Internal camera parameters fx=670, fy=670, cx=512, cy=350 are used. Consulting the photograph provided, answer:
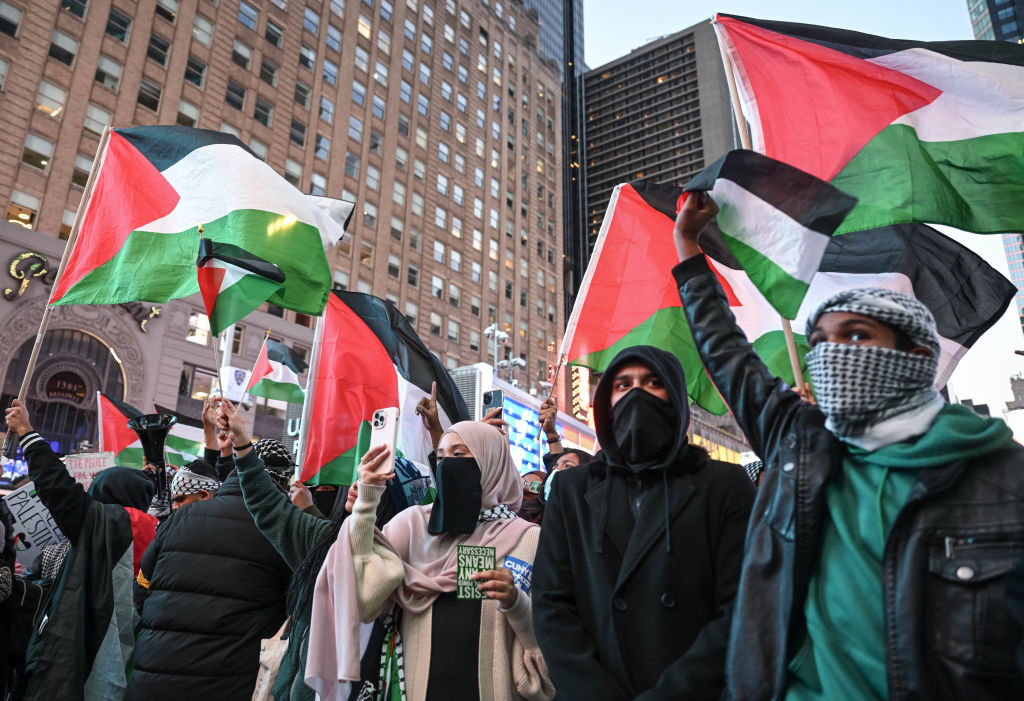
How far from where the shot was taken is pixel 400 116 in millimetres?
45594

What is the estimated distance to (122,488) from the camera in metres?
5.42

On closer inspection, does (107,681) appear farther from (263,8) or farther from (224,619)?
(263,8)

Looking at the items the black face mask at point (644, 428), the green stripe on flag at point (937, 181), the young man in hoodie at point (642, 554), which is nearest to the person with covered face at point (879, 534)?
the young man in hoodie at point (642, 554)

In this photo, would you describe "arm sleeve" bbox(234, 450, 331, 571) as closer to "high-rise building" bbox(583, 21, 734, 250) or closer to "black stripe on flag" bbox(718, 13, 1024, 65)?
"black stripe on flag" bbox(718, 13, 1024, 65)

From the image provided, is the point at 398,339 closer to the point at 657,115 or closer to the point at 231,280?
the point at 231,280

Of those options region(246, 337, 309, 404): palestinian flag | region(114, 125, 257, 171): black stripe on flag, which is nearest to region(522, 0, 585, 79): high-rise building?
region(246, 337, 309, 404): palestinian flag

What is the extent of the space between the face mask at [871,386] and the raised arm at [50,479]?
14.9 feet

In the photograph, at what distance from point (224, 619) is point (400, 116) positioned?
45.7 metres

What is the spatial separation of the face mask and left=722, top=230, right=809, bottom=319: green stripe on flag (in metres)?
1.46

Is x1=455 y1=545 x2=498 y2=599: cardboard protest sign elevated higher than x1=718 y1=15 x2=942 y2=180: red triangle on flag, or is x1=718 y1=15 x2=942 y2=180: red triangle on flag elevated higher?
x1=718 y1=15 x2=942 y2=180: red triangle on flag

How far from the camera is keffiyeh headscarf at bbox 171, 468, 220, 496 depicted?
5.04 m

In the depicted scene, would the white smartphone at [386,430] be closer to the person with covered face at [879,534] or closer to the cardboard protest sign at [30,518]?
the person with covered face at [879,534]

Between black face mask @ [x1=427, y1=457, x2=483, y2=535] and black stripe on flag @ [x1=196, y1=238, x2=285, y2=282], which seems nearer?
black face mask @ [x1=427, y1=457, x2=483, y2=535]

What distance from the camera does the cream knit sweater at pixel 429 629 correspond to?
9.83 feet
